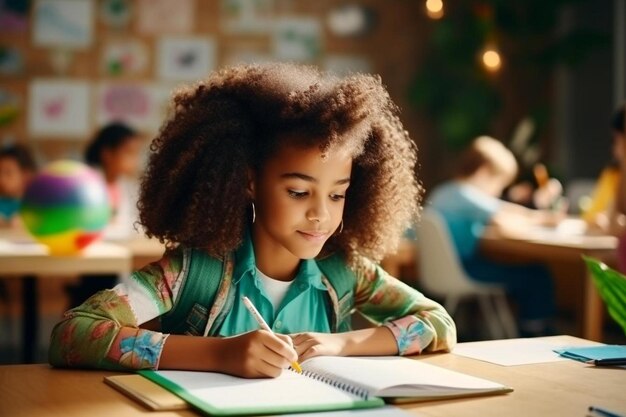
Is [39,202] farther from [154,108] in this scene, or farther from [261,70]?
[154,108]

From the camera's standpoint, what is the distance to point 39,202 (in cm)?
279

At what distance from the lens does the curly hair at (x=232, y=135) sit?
4.75 feet

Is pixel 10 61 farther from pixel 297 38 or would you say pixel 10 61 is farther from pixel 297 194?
pixel 297 194

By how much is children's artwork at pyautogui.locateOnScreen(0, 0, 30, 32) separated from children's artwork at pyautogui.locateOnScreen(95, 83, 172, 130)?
0.61 meters

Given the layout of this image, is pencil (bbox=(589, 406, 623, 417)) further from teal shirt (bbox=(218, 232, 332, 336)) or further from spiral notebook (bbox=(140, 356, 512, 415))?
teal shirt (bbox=(218, 232, 332, 336))

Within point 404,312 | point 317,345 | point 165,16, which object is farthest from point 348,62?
point 317,345

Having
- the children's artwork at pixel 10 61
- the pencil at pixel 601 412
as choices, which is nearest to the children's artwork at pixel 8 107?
the children's artwork at pixel 10 61

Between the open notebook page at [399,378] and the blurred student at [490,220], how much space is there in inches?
130

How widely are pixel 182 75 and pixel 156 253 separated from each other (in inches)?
124

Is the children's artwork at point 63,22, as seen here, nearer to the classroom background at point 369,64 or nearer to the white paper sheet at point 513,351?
the classroom background at point 369,64

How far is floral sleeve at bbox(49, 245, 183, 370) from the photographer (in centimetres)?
126

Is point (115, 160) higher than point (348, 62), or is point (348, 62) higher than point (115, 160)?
point (348, 62)

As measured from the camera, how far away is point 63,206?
2.79 metres

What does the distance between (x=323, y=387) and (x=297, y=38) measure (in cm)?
540
